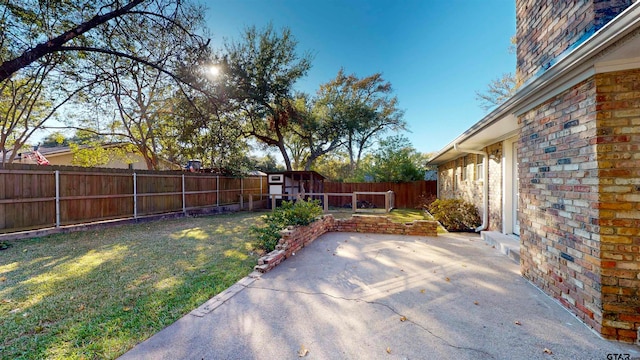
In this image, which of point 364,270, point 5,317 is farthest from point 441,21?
point 5,317

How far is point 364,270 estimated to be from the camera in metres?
3.96

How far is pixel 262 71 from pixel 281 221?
34.6ft

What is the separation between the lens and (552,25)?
3172mm

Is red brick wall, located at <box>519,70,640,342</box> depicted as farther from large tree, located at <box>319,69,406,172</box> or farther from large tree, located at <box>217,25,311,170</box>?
large tree, located at <box>319,69,406,172</box>

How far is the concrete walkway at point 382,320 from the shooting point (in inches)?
80.7

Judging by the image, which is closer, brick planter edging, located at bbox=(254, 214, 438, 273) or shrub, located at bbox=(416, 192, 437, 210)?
brick planter edging, located at bbox=(254, 214, 438, 273)

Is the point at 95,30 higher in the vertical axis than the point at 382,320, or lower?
higher

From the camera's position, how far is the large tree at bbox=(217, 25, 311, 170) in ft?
41.6

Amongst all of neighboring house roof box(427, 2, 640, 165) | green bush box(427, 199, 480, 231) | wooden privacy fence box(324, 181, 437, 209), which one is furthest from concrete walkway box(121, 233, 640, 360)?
wooden privacy fence box(324, 181, 437, 209)

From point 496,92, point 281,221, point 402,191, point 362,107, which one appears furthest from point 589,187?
point 496,92

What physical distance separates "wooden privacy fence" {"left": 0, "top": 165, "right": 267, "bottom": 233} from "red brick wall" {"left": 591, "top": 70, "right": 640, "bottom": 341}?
34.9ft

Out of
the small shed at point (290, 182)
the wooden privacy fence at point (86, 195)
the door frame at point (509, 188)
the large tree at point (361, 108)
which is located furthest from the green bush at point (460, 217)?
the large tree at point (361, 108)

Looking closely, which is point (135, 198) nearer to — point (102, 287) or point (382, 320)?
point (102, 287)

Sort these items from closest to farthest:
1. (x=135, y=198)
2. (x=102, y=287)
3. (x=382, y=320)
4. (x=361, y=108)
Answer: (x=382, y=320), (x=102, y=287), (x=135, y=198), (x=361, y=108)
